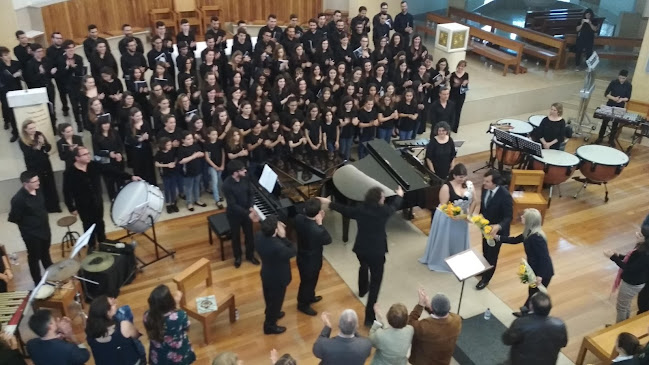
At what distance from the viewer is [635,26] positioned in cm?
1320

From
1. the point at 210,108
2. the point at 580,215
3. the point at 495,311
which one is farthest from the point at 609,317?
the point at 210,108

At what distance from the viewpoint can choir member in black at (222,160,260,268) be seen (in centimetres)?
618

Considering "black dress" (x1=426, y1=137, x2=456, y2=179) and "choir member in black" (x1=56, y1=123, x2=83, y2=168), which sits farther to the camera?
"black dress" (x1=426, y1=137, x2=456, y2=179)

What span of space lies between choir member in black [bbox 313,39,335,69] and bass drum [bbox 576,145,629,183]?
167 inches

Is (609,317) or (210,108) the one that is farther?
(210,108)

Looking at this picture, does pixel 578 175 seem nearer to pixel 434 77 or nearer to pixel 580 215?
pixel 580 215

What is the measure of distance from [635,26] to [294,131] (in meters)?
9.75

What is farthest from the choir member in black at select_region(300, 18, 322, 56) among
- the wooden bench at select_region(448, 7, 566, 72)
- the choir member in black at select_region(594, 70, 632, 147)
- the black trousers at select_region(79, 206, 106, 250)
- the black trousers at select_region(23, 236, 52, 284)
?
the black trousers at select_region(23, 236, 52, 284)

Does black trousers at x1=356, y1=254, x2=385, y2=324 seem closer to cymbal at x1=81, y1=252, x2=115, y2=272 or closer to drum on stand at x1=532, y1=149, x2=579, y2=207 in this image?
cymbal at x1=81, y1=252, x2=115, y2=272

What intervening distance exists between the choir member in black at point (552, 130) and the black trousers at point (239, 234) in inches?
179

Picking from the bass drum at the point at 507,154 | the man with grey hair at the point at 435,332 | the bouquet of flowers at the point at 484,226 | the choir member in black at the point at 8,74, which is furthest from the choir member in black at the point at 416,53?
the man with grey hair at the point at 435,332

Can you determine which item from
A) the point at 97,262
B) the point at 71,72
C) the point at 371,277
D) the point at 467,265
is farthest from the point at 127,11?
the point at 467,265

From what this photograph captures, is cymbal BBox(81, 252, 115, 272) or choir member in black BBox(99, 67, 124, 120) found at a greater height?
choir member in black BBox(99, 67, 124, 120)

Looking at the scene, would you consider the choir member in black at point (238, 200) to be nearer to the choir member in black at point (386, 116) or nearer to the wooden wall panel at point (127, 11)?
the choir member in black at point (386, 116)
